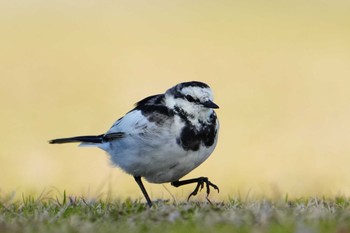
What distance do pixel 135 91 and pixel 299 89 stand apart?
3.84m

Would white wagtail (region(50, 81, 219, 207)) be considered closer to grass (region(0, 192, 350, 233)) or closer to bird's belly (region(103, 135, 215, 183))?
bird's belly (region(103, 135, 215, 183))

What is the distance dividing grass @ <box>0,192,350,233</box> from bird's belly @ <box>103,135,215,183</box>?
1.28 feet

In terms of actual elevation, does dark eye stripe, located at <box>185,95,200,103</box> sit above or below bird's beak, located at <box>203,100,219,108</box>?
above

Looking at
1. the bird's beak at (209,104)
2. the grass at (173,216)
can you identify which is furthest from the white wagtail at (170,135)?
the grass at (173,216)

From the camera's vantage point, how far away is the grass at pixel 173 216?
22.4ft

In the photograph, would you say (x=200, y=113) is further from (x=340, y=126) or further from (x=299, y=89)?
(x=299, y=89)

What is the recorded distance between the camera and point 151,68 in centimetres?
2406

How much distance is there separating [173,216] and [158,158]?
1.81m

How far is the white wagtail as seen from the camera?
908 cm

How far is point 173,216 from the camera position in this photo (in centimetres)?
736

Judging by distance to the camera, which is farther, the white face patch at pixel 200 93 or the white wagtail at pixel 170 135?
the white face patch at pixel 200 93

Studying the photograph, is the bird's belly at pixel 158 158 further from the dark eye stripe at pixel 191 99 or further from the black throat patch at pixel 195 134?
the dark eye stripe at pixel 191 99

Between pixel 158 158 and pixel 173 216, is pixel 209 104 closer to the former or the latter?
pixel 158 158

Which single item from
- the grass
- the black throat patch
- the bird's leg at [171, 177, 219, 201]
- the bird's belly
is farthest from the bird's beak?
the grass
